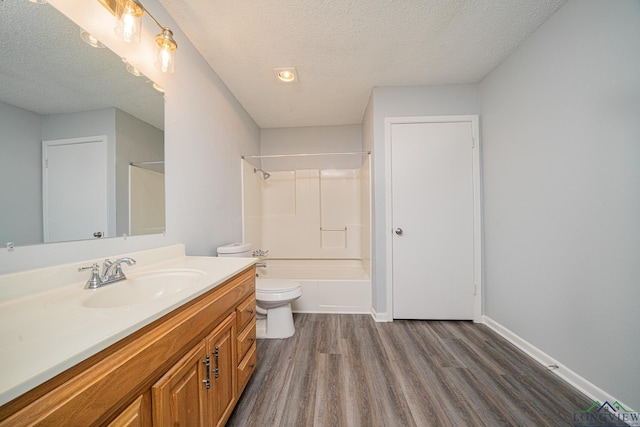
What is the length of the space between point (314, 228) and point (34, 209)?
8.28ft

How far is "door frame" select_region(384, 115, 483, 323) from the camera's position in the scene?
2031 millimetres

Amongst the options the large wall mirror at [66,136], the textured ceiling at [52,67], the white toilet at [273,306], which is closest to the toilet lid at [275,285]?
the white toilet at [273,306]

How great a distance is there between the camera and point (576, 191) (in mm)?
1268

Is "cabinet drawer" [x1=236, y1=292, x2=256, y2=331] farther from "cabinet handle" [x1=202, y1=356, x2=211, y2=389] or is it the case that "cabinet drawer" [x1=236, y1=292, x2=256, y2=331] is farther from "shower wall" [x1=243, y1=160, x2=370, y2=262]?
"shower wall" [x1=243, y1=160, x2=370, y2=262]

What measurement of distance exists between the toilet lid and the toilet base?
0.16m

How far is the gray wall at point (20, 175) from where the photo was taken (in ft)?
2.27

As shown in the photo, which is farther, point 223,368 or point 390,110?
point 390,110

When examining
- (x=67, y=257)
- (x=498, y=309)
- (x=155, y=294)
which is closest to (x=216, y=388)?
(x=155, y=294)

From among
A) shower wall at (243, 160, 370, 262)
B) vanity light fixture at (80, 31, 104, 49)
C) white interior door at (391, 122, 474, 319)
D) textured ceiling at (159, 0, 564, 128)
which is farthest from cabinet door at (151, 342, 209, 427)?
shower wall at (243, 160, 370, 262)

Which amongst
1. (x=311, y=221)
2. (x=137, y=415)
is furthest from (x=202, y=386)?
(x=311, y=221)

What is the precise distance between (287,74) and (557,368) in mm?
2882

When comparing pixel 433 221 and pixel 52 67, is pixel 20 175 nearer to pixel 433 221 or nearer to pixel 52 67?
pixel 52 67

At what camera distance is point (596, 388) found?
117 centimetres

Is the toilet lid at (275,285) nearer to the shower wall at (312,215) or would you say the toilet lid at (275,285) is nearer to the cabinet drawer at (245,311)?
the cabinet drawer at (245,311)
